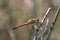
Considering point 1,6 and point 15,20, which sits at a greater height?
point 1,6

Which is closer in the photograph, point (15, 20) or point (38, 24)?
point (38, 24)

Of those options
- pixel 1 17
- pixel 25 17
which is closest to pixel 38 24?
pixel 1 17

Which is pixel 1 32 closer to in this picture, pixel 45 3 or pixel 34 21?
pixel 45 3

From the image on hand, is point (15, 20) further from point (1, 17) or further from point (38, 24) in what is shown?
point (38, 24)

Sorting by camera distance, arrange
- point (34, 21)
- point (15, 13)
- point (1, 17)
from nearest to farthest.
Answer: point (34, 21) → point (1, 17) → point (15, 13)

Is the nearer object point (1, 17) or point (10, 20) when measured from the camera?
point (1, 17)

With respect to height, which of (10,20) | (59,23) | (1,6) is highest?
(1,6)

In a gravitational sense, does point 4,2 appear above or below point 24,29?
above

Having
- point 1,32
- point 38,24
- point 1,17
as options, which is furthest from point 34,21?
point 1,32

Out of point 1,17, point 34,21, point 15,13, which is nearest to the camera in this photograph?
point 34,21
